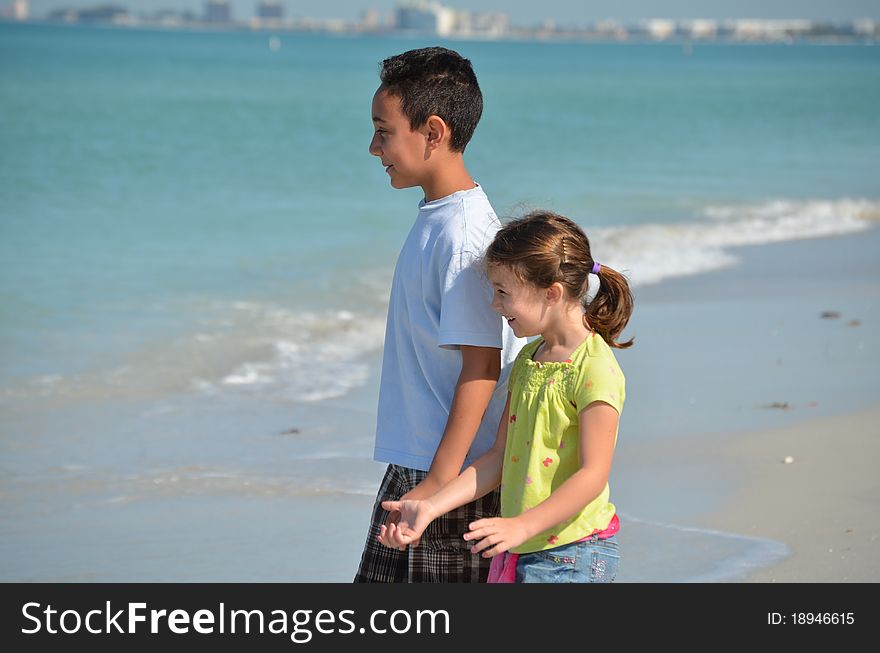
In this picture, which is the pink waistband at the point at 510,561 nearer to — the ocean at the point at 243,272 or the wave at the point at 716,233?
the ocean at the point at 243,272

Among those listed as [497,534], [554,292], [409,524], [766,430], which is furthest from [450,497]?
[766,430]

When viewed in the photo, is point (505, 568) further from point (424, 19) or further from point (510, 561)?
point (424, 19)

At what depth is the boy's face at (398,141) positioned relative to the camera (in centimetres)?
255

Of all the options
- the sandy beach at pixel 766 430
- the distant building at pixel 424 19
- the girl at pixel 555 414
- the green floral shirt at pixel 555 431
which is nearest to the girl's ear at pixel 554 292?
the girl at pixel 555 414

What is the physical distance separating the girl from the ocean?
0.26 metres

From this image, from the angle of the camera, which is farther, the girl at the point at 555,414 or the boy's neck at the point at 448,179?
the boy's neck at the point at 448,179

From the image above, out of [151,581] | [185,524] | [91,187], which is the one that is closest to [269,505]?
Result: [185,524]

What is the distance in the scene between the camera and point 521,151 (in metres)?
23.5

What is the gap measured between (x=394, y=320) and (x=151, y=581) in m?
2.03

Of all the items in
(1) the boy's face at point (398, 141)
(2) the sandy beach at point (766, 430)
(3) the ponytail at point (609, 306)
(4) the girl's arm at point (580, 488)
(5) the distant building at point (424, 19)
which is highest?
(5) the distant building at point (424, 19)

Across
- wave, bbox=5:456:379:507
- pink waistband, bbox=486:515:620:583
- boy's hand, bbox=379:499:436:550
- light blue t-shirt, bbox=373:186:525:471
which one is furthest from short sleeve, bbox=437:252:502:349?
wave, bbox=5:456:379:507

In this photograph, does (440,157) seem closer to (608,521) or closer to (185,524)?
(608,521)

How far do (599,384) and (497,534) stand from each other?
362 millimetres

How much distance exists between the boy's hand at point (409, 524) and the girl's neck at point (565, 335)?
0.39m
